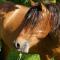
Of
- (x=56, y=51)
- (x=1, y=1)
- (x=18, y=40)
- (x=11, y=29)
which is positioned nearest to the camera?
(x=18, y=40)

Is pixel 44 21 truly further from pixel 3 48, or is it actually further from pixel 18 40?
pixel 3 48

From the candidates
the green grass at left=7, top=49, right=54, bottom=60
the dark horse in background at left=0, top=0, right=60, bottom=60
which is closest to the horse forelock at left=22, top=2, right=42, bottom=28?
the dark horse in background at left=0, top=0, right=60, bottom=60

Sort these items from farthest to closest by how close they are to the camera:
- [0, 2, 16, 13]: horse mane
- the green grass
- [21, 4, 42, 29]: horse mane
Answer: the green grass < [0, 2, 16, 13]: horse mane < [21, 4, 42, 29]: horse mane

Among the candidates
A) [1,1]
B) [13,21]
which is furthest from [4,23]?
[1,1]

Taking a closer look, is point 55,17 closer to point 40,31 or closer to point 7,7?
point 40,31

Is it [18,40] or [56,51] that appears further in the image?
[56,51]

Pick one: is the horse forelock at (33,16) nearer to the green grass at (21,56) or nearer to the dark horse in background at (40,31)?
the dark horse in background at (40,31)

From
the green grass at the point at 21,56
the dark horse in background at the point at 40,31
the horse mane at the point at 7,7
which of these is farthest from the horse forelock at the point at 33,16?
the green grass at the point at 21,56

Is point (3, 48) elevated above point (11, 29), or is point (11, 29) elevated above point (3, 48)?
point (11, 29)

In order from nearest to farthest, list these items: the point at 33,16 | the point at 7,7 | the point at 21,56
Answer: the point at 33,16 → the point at 7,7 → the point at 21,56

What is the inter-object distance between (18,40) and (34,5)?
235mm

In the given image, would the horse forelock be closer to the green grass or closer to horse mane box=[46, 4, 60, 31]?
horse mane box=[46, 4, 60, 31]

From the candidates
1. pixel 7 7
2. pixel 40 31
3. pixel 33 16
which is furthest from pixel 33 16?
pixel 7 7

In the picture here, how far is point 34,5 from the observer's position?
1857 millimetres
